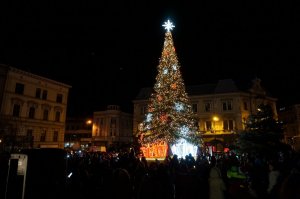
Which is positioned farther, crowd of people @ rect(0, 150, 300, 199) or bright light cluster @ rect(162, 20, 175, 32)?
bright light cluster @ rect(162, 20, 175, 32)

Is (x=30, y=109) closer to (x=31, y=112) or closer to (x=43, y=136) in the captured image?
(x=31, y=112)

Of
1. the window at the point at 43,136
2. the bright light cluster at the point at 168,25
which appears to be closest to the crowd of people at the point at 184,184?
the bright light cluster at the point at 168,25

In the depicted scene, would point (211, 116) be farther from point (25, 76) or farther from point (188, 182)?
point (188, 182)

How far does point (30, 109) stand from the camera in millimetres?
41375

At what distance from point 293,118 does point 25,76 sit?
210 feet

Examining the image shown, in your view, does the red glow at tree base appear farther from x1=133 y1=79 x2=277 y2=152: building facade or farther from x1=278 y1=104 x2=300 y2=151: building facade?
x1=278 y1=104 x2=300 y2=151: building facade

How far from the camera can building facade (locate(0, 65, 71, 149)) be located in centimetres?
3657

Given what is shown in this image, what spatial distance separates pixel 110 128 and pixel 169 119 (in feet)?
148

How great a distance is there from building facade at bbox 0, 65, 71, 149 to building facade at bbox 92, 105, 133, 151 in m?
20.8

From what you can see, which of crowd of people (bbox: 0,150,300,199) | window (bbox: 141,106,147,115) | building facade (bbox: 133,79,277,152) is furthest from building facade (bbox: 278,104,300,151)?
crowd of people (bbox: 0,150,300,199)

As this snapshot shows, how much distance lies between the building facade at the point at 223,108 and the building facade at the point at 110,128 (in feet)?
71.4

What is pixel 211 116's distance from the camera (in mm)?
52844

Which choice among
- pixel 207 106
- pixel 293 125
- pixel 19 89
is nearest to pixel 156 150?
pixel 19 89

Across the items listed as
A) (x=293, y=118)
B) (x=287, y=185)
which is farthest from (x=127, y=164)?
(x=293, y=118)
